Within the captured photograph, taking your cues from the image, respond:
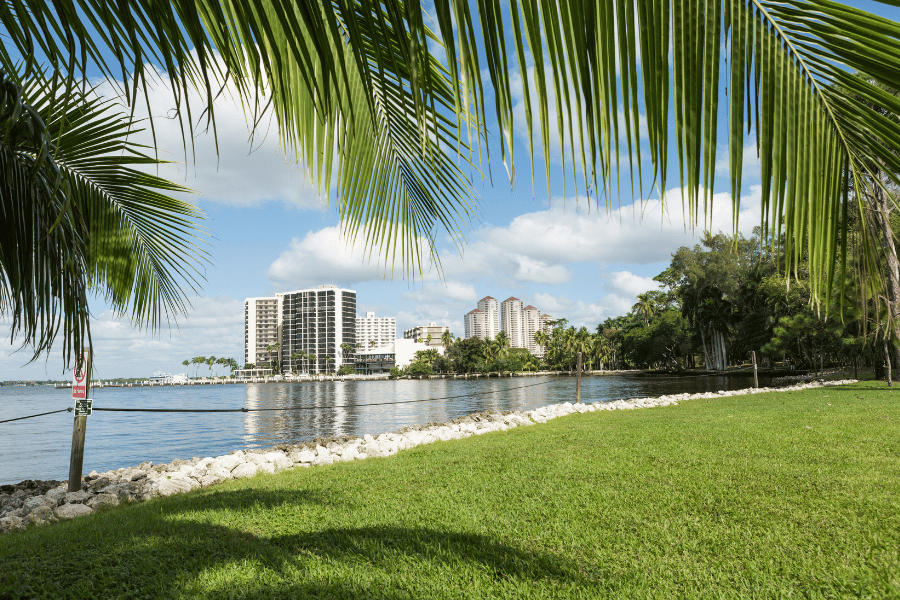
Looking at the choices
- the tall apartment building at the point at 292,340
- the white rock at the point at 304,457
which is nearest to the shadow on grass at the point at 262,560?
the white rock at the point at 304,457

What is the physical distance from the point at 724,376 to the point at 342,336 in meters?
112

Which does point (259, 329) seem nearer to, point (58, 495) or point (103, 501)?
point (58, 495)

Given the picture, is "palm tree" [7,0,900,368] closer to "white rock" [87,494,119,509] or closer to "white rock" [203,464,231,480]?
"white rock" [87,494,119,509]

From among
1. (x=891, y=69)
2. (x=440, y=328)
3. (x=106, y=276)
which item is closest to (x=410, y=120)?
(x=891, y=69)

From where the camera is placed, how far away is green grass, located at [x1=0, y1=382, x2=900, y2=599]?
3.17 m

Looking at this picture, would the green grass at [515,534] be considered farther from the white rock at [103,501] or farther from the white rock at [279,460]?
the white rock at [279,460]

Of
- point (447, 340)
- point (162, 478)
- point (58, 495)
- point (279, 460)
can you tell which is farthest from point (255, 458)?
point (447, 340)

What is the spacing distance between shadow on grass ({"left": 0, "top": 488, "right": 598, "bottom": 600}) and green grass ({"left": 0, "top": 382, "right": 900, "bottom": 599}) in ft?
0.05

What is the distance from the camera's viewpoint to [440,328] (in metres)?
199

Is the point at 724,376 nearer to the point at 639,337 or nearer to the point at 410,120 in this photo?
the point at 639,337

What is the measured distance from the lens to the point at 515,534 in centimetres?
395

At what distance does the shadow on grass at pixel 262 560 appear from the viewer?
3.20 m

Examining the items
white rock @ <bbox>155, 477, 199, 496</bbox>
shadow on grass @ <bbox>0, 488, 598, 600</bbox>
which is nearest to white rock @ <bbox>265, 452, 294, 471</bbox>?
white rock @ <bbox>155, 477, 199, 496</bbox>

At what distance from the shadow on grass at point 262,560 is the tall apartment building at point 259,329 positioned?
149509 mm
